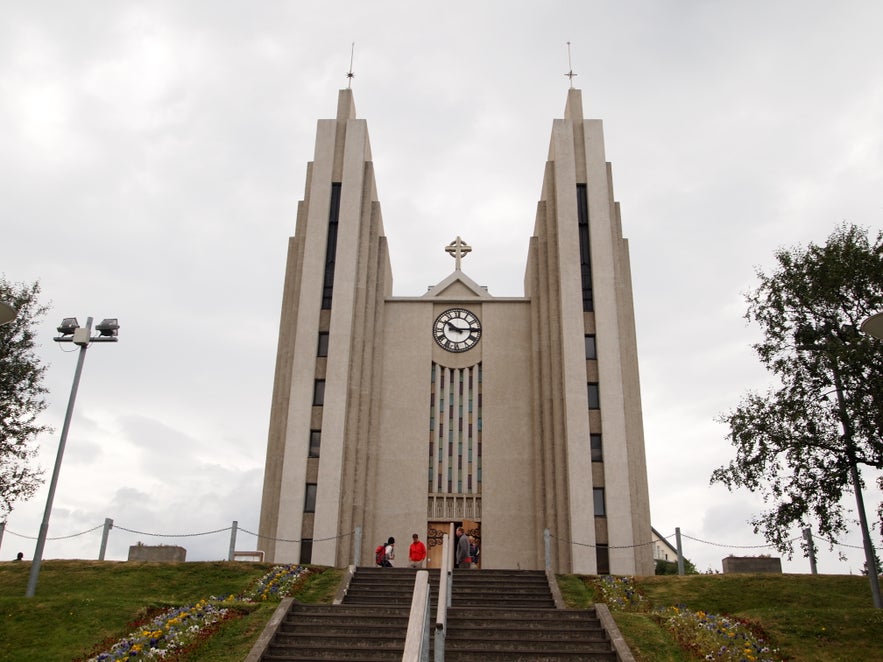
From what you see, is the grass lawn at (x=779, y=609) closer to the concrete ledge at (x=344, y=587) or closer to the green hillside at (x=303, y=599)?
the green hillside at (x=303, y=599)

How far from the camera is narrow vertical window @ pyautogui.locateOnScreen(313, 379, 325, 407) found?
30.4 meters

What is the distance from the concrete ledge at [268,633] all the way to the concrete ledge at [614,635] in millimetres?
6135

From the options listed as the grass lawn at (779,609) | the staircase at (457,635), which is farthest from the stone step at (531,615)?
the grass lawn at (779,609)

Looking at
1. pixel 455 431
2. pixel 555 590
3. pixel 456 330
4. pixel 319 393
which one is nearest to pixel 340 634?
pixel 555 590

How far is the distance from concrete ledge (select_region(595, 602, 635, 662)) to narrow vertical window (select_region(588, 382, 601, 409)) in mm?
13891

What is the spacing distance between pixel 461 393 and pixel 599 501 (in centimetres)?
742

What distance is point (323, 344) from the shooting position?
31.4 m

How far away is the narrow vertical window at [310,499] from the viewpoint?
94.7 feet

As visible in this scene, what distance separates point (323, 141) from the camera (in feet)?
113

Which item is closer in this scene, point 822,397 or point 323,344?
point 822,397

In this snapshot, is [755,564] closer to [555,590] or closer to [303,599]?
[555,590]

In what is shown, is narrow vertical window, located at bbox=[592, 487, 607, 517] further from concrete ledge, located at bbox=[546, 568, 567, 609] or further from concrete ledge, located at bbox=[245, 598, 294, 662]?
concrete ledge, located at bbox=[245, 598, 294, 662]

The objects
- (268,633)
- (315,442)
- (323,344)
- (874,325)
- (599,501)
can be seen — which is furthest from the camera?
(323,344)

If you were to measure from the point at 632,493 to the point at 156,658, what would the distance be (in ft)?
60.6
